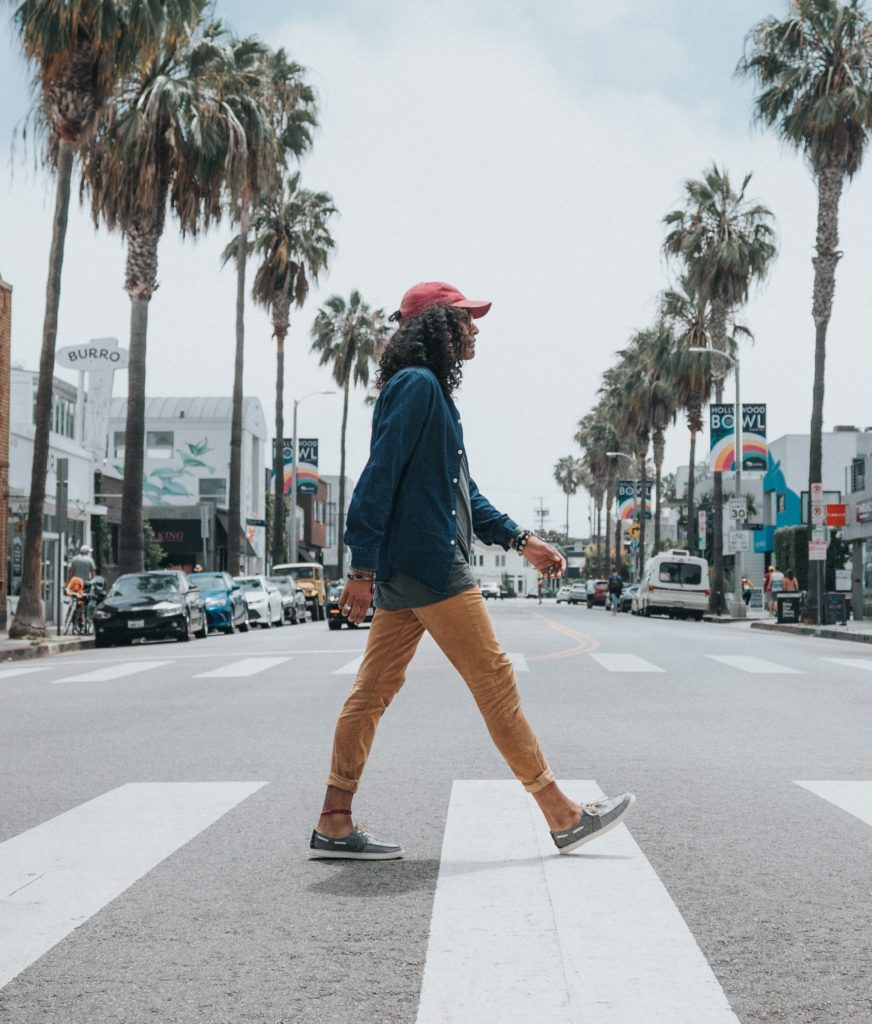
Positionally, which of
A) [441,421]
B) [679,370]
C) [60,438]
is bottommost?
[441,421]

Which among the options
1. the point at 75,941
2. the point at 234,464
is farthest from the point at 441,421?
the point at 234,464

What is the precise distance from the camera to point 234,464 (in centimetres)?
4012

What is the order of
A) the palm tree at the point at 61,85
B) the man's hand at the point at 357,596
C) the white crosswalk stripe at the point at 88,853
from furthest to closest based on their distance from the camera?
the palm tree at the point at 61,85 → the man's hand at the point at 357,596 → the white crosswalk stripe at the point at 88,853

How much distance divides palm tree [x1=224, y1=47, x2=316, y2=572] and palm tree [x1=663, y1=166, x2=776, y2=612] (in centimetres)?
1283

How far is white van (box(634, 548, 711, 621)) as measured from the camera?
46.1 m

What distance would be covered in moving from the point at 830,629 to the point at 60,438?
21797mm

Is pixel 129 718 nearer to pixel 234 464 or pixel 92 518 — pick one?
pixel 234 464

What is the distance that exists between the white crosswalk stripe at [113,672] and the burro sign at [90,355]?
73.9ft

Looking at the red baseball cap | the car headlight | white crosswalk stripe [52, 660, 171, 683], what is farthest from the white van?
the red baseball cap

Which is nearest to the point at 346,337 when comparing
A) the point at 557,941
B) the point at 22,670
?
the point at 22,670

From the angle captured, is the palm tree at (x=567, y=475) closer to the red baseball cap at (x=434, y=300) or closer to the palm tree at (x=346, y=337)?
the palm tree at (x=346, y=337)

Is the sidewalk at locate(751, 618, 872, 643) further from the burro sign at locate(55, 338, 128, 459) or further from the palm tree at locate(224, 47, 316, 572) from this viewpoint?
the burro sign at locate(55, 338, 128, 459)

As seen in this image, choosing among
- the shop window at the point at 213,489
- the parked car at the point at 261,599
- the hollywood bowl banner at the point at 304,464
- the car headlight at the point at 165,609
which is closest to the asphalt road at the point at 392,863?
the car headlight at the point at 165,609

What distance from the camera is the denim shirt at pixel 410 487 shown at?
199 inches
